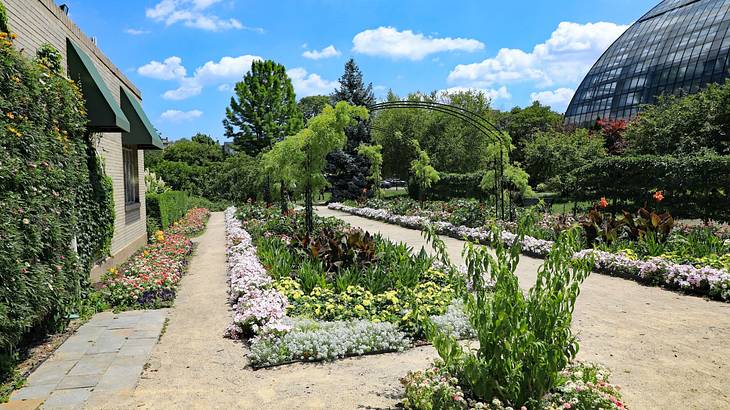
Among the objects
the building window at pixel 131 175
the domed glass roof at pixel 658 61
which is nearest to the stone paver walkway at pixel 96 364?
the building window at pixel 131 175

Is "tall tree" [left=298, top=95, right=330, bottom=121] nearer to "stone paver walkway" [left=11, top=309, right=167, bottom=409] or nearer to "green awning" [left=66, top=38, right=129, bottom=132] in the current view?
"green awning" [left=66, top=38, right=129, bottom=132]

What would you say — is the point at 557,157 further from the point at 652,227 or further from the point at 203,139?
the point at 203,139

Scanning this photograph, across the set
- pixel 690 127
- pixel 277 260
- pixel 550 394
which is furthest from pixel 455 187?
pixel 550 394

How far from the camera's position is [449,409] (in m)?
3.23

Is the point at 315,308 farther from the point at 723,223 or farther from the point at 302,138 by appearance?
the point at 723,223

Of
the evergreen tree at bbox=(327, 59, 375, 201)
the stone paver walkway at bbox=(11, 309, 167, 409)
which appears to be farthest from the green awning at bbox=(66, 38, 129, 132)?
the evergreen tree at bbox=(327, 59, 375, 201)

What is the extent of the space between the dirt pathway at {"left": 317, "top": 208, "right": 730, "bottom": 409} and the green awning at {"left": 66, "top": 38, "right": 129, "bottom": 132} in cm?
698

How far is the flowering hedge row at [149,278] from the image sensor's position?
273 inches

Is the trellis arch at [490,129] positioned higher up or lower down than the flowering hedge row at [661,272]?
higher up

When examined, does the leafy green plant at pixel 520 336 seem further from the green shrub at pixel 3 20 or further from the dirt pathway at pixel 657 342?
the green shrub at pixel 3 20

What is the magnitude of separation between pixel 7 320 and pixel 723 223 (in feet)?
→ 49.9

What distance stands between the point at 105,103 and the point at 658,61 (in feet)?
160

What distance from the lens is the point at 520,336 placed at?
3092 millimetres

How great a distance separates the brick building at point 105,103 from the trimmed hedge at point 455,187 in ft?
57.5
